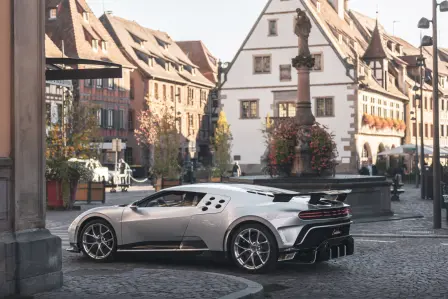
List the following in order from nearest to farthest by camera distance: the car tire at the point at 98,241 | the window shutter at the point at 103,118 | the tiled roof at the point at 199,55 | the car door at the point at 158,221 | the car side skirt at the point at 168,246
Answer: the car side skirt at the point at 168,246 < the car door at the point at 158,221 < the car tire at the point at 98,241 < the window shutter at the point at 103,118 < the tiled roof at the point at 199,55

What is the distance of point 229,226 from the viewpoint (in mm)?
13031

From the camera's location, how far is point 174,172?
135ft

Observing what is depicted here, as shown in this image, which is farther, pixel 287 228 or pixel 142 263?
pixel 142 263

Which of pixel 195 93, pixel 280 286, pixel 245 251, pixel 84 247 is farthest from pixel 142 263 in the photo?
pixel 195 93

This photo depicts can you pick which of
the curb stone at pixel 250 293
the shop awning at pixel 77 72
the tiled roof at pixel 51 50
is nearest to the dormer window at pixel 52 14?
the tiled roof at pixel 51 50

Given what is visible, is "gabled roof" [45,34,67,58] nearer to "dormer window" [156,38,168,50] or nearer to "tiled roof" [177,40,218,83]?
"dormer window" [156,38,168,50]

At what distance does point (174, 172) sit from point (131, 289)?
1206 inches

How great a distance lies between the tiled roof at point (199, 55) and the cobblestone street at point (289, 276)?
86.0 metres

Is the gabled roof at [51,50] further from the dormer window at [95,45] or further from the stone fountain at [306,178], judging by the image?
the stone fountain at [306,178]

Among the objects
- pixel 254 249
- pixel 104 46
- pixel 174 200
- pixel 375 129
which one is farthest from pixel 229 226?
pixel 104 46

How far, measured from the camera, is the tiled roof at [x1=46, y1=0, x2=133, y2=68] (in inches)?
2724

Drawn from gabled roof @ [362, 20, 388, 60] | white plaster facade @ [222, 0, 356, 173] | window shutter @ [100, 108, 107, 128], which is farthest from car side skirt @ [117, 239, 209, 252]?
window shutter @ [100, 108, 107, 128]

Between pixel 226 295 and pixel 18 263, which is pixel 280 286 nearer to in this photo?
pixel 226 295

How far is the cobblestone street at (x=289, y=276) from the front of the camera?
34.6ft
